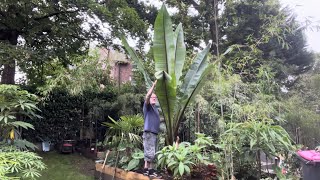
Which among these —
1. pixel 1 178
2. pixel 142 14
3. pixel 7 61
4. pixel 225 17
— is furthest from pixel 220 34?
pixel 1 178

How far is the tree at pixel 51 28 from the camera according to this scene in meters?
6.66

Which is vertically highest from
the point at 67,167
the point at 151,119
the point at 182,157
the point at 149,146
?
the point at 151,119

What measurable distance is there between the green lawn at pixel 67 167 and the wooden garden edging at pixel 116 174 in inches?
29.4

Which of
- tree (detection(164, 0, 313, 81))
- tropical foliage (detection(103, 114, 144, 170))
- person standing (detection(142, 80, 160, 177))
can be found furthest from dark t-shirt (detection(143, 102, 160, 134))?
tree (detection(164, 0, 313, 81))

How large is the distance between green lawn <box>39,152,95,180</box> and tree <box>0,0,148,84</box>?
232 centimetres

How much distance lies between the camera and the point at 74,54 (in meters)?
8.64

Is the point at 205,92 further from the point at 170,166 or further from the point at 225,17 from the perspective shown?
the point at 225,17

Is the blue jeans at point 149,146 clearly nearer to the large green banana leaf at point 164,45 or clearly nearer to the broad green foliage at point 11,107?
the large green banana leaf at point 164,45

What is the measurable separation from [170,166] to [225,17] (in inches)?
312

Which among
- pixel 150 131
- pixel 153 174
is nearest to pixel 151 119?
pixel 150 131

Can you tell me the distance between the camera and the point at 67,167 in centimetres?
702

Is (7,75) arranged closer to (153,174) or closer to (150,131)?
(150,131)

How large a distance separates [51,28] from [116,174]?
4450 mm

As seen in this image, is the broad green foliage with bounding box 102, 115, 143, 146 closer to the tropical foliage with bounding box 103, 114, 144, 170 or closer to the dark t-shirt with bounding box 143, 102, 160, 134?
the tropical foliage with bounding box 103, 114, 144, 170
